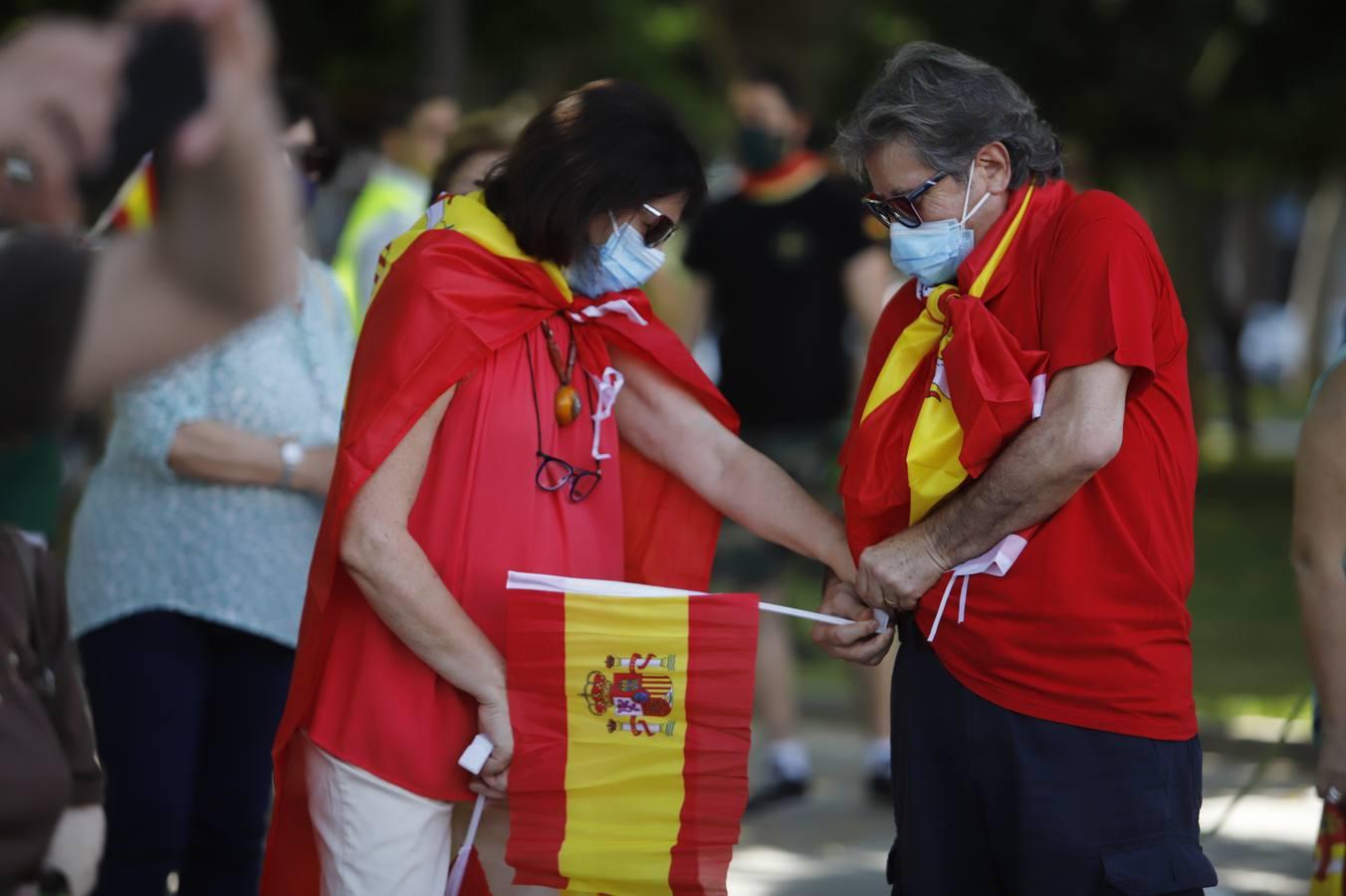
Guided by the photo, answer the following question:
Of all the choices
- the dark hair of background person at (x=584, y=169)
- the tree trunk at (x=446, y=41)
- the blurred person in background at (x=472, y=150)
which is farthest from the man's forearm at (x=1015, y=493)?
the tree trunk at (x=446, y=41)

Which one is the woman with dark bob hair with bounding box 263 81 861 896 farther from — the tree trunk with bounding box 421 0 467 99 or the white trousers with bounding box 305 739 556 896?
the tree trunk with bounding box 421 0 467 99

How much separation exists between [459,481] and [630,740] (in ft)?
1.85

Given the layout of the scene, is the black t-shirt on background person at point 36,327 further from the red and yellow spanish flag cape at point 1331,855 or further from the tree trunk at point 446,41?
the tree trunk at point 446,41

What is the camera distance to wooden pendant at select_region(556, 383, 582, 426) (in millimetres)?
3141

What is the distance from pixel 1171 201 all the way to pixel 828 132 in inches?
451

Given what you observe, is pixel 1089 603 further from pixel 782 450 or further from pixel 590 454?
pixel 782 450

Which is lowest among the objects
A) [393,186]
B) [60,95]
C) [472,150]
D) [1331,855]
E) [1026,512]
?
[1331,855]

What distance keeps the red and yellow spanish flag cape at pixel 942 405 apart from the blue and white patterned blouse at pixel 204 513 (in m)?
1.36

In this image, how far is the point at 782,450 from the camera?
6711 millimetres

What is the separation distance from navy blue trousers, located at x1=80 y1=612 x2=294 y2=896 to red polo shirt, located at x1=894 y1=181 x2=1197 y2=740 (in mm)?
1742

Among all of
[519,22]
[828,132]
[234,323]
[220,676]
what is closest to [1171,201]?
[519,22]

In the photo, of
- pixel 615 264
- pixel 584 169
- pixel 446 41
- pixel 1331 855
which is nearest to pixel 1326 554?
pixel 1331 855

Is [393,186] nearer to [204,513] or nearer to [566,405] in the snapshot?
[204,513]

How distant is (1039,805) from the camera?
293cm
